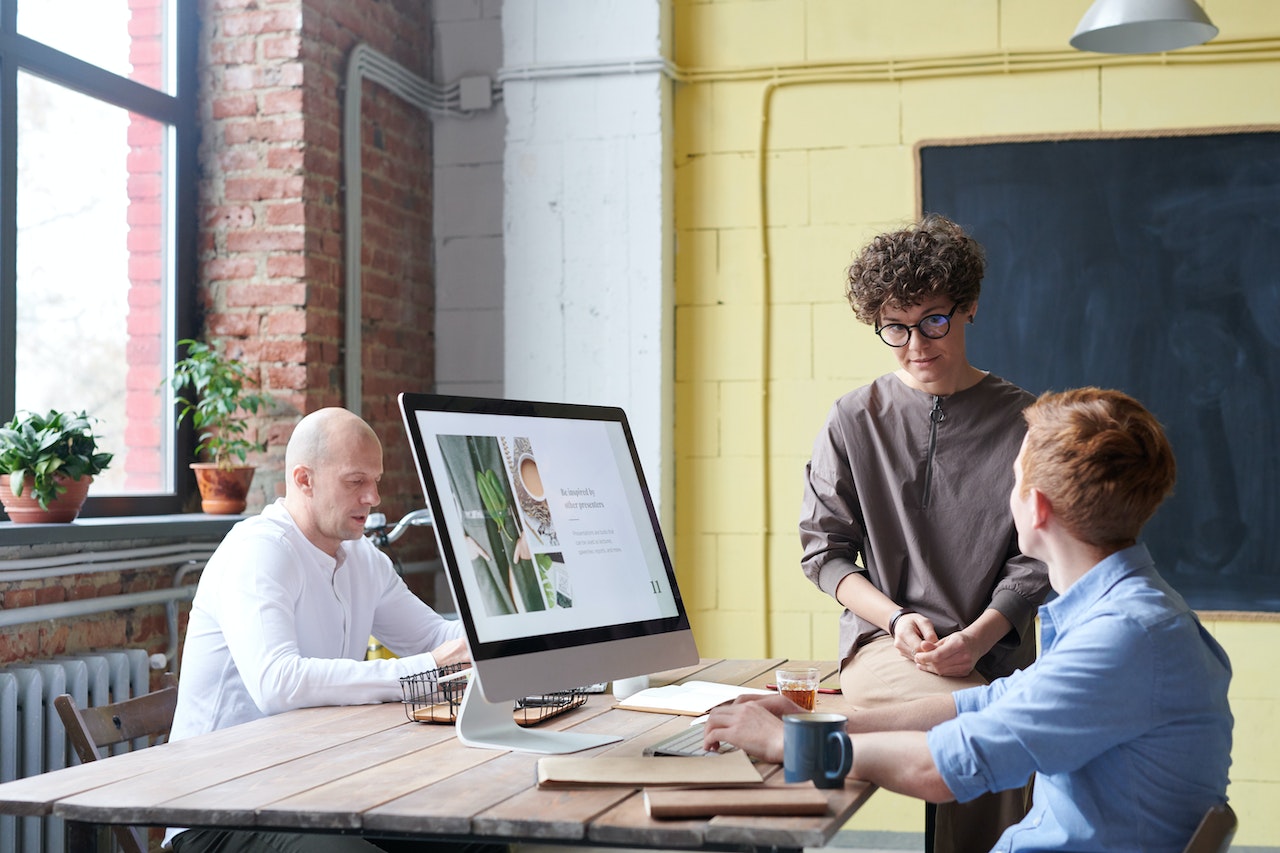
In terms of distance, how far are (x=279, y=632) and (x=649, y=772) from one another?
855 mm

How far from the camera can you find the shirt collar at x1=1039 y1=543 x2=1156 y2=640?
1.50 meters

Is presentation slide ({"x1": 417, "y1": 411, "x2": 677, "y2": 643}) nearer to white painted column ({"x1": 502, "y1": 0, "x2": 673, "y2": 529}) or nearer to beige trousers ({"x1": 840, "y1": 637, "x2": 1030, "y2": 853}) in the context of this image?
beige trousers ({"x1": 840, "y1": 637, "x2": 1030, "y2": 853})

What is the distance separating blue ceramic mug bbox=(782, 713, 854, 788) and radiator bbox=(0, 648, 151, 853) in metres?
1.74

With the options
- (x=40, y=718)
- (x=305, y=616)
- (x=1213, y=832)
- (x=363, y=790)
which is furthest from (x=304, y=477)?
(x=1213, y=832)

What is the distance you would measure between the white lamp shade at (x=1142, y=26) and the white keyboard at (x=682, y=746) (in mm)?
2167

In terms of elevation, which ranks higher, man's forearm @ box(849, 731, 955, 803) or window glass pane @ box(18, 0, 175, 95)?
window glass pane @ box(18, 0, 175, 95)

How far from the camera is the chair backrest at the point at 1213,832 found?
4.42ft

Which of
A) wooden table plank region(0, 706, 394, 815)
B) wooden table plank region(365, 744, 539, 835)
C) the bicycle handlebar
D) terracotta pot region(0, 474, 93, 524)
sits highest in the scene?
terracotta pot region(0, 474, 93, 524)

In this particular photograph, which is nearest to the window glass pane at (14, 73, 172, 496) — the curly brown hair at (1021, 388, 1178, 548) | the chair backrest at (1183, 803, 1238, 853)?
the curly brown hair at (1021, 388, 1178, 548)

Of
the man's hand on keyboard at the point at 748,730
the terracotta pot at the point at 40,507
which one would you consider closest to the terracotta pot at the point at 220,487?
the terracotta pot at the point at 40,507

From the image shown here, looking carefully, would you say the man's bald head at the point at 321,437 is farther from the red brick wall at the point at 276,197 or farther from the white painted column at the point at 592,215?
the white painted column at the point at 592,215

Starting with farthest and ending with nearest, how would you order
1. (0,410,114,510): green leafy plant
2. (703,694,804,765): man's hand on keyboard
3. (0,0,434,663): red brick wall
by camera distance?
(0,0,434,663): red brick wall
(0,410,114,510): green leafy plant
(703,694,804,765): man's hand on keyboard

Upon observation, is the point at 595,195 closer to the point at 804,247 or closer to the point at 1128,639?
the point at 804,247

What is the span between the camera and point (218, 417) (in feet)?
11.3
